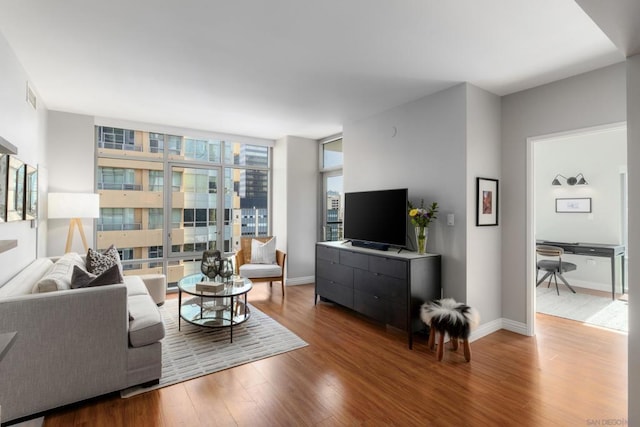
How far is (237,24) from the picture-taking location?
2307 mm

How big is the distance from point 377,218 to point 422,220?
64cm

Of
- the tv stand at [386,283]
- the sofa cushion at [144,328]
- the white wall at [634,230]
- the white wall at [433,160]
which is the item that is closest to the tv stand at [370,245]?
the tv stand at [386,283]

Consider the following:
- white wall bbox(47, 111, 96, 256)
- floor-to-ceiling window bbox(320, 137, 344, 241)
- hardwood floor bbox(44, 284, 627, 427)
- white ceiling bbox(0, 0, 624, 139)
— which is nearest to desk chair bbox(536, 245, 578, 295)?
hardwood floor bbox(44, 284, 627, 427)

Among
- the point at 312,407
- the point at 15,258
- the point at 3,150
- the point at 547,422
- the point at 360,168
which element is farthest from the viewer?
the point at 360,168

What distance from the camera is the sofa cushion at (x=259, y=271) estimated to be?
479cm

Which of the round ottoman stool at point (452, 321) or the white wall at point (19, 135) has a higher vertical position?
the white wall at point (19, 135)

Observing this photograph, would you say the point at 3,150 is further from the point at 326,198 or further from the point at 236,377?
the point at 326,198

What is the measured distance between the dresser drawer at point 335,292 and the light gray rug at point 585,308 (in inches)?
102

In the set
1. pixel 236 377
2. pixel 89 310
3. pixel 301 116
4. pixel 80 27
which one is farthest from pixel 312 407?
pixel 301 116

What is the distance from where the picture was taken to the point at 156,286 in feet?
14.0

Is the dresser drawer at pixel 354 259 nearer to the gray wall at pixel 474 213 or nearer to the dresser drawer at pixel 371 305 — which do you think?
the dresser drawer at pixel 371 305

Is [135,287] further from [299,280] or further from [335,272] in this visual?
[299,280]

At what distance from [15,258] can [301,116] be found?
346cm

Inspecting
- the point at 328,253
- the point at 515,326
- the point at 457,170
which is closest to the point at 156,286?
the point at 328,253
